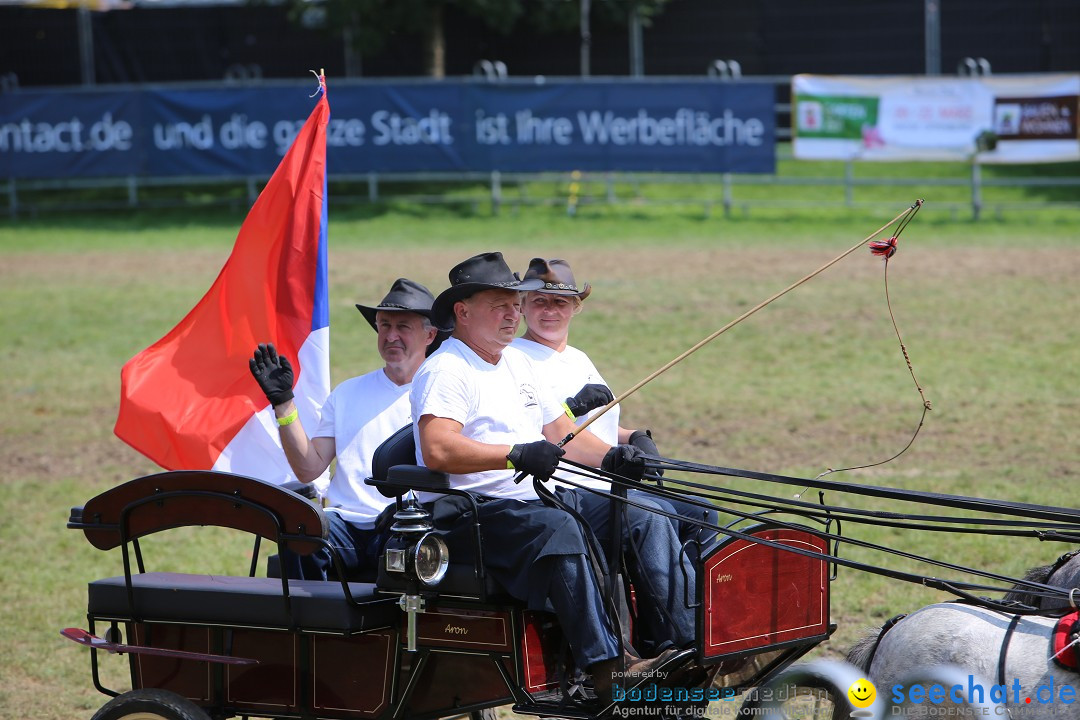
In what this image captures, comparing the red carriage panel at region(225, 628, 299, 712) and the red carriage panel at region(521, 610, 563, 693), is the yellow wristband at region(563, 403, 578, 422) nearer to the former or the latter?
the red carriage panel at region(521, 610, 563, 693)

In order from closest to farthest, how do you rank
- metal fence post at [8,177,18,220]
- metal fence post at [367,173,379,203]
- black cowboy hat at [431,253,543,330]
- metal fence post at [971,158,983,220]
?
1. black cowboy hat at [431,253,543,330]
2. metal fence post at [971,158,983,220]
3. metal fence post at [367,173,379,203]
4. metal fence post at [8,177,18,220]

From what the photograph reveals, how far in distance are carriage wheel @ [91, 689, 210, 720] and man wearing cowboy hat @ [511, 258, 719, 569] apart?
64.8 inches

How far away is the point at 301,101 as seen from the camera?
1981 cm

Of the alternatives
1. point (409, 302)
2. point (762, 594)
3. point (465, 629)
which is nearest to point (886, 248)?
point (762, 594)

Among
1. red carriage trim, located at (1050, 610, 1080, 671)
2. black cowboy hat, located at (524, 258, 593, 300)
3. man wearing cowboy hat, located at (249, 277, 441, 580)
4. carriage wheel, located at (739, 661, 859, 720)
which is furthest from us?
black cowboy hat, located at (524, 258, 593, 300)

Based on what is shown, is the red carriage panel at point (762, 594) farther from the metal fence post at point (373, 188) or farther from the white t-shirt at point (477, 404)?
the metal fence post at point (373, 188)

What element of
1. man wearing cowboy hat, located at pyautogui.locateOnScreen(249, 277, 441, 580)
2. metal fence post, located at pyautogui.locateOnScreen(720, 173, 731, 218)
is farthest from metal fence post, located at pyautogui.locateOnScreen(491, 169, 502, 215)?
man wearing cowboy hat, located at pyautogui.locateOnScreen(249, 277, 441, 580)

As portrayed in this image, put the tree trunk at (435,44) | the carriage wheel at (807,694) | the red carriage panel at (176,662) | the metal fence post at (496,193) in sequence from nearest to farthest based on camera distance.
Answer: the carriage wheel at (807,694) < the red carriage panel at (176,662) < the metal fence post at (496,193) < the tree trunk at (435,44)

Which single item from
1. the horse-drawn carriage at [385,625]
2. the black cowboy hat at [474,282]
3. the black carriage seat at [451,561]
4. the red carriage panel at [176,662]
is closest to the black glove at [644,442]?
the horse-drawn carriage at [385,625]

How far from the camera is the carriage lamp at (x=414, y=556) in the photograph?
380cm

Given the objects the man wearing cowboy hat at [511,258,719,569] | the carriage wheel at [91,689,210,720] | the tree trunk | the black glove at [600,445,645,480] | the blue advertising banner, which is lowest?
the carriage wheel at [91,689,210,720]

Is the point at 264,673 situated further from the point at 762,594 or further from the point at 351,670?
the point at 762,594

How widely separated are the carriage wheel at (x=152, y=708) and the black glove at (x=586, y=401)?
68.1 inches

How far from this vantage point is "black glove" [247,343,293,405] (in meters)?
4.79
